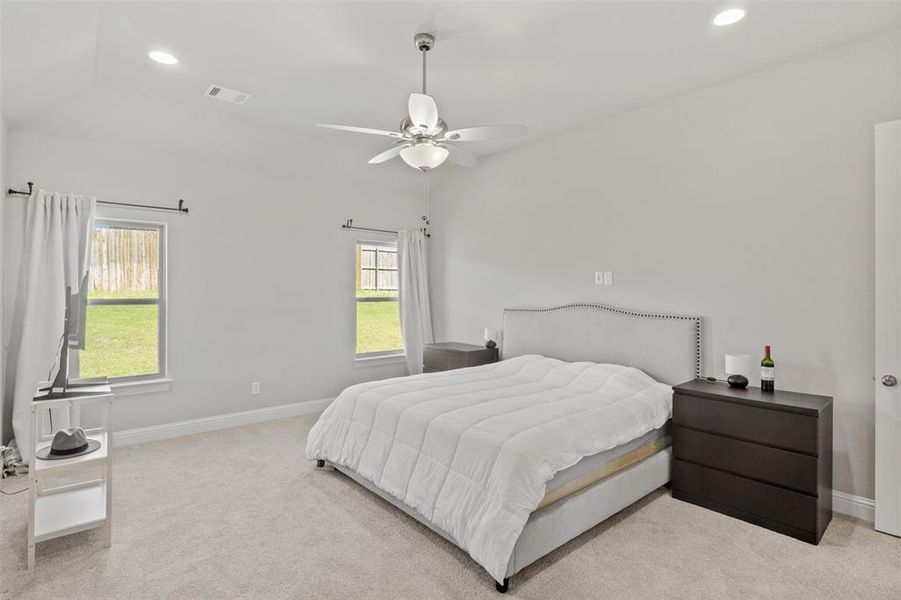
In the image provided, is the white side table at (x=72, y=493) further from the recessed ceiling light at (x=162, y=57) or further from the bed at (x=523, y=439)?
the recessed ceiling light at (x=162, y=57)

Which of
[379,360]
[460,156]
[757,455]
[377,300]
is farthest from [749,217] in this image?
[379,360]

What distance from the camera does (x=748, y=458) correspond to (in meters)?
2.70

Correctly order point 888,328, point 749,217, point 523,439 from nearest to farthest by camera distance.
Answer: point 523,439 → point 888,328 → point 749,217

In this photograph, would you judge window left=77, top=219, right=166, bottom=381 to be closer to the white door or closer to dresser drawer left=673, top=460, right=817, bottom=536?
dresser drawer left=673, top=460, right=817, bottom=536

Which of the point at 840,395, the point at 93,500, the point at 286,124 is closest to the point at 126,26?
the point at 286,124

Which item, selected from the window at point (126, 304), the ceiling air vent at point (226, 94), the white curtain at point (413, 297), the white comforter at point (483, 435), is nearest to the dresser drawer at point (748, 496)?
the white comforter at point (483, 435)

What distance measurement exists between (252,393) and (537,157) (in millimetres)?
3774

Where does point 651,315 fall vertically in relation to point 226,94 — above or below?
below

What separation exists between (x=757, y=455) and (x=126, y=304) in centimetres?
494

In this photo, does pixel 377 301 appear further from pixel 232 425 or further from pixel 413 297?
pixel 232 425

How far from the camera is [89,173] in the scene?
3869 mm

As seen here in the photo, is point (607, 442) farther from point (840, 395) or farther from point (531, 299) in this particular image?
point (531, 299)

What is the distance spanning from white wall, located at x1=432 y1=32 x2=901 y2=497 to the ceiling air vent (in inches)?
106

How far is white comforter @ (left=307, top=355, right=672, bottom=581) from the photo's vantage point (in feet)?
7.04
